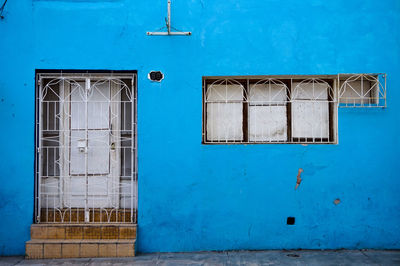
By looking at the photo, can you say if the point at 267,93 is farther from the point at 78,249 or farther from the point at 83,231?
the point at 78,249

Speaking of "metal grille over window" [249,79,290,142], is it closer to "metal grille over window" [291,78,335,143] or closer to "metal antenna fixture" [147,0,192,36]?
"metal grille over window" [291,78,335,143]

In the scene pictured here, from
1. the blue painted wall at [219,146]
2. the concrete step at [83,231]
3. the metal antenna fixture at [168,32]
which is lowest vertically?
the concrete step at [83,231]

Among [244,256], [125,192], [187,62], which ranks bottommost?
[244,256]

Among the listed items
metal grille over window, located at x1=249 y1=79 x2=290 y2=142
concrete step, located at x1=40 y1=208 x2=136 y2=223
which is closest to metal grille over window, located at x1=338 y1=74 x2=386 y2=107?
metal grille over window, located at x1=249 y1=79 x2=290 y2=142

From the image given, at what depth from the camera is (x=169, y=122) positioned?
5027 mm

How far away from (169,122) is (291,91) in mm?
1838

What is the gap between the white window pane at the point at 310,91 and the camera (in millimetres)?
5266

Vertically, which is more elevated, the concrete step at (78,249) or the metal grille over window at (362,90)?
the metal grille over window at (362,90)

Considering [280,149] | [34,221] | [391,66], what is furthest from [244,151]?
[34,221]

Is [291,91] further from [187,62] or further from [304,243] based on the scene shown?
[304,243]

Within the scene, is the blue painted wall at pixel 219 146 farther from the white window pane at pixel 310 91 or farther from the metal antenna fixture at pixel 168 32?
the white window pane at pixel 310 91

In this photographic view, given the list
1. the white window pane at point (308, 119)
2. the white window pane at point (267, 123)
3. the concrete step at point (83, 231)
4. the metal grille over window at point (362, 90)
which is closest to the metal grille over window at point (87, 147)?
the concrete step at point (83, 231)

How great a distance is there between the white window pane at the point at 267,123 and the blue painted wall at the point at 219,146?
0.99 feet

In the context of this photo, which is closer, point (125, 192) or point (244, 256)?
point (244, 256)
